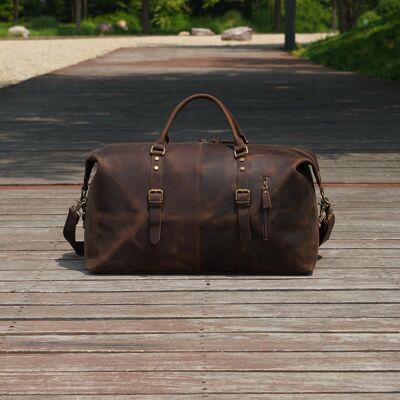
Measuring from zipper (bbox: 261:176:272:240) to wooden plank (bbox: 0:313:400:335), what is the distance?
2.16 feet

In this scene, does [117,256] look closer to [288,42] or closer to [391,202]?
[391,202]

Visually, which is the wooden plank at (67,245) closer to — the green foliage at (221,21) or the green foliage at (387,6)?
the green foliage at (387,6)

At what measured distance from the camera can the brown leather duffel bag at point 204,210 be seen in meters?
4.76

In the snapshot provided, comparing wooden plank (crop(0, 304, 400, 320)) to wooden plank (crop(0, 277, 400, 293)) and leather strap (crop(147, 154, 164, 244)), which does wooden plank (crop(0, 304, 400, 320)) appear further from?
leather strap (crop(147, 154, 164, 244))

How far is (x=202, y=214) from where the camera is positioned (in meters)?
4.75

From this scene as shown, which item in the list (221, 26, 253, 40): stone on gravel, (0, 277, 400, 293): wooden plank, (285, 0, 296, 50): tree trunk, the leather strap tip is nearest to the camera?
(0, 277, 400, 293): wooden plank

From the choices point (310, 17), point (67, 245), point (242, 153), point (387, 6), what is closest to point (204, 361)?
point (242, 153)

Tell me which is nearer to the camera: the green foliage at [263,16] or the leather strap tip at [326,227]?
the leather strap tip at [326,227]

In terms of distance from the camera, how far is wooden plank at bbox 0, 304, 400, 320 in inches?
167

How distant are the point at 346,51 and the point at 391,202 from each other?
65.0ft

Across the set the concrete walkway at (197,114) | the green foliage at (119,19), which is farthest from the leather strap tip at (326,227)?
the green foliage at (119,19)

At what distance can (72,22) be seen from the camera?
75375mm

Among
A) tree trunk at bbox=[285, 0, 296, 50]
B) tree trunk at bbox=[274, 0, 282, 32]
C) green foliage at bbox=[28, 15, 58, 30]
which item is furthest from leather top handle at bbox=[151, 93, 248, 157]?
green foliage at bbox=[28, 15, 58, 30]

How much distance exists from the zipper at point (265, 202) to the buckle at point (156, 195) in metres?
0.41
